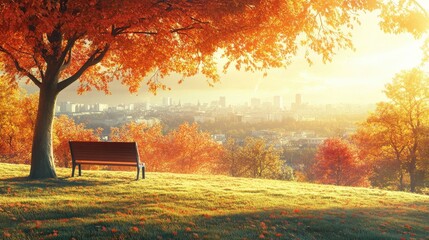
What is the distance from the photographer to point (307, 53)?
1605 cm

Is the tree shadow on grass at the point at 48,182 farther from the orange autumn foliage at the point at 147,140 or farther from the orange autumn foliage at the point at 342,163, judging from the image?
the orange autumn foliage at the point at 342,163

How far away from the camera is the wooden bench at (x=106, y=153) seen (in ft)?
46.1

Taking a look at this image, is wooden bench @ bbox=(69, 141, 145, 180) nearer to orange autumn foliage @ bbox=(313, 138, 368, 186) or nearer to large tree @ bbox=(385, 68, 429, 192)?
large tree @ bbox=(385, 68, 429, 192)

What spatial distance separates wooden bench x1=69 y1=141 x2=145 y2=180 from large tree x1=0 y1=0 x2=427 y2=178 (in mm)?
1001

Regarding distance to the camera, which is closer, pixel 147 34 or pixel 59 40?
pixel 59 40

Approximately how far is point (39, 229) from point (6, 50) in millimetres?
9055

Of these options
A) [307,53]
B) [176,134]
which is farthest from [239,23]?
[176,134]

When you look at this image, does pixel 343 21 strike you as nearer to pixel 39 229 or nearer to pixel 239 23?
pixel 239 23

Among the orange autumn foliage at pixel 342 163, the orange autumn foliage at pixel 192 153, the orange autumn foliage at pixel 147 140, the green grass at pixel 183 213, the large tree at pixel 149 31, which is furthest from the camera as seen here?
the orange autumn foliage at pixel 147 140

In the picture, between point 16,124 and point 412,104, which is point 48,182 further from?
point 16,124

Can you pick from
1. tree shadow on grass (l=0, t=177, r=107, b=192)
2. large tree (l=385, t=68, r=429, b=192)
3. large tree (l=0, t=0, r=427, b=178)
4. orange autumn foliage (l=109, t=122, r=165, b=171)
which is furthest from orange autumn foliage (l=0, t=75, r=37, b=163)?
large tree (l=385, t=68, r=429, b=192)

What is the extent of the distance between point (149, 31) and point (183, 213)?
884cm

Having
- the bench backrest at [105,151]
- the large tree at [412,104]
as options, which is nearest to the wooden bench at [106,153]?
the bench backrest at [105,151]

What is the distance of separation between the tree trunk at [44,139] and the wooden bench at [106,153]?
88 cm
